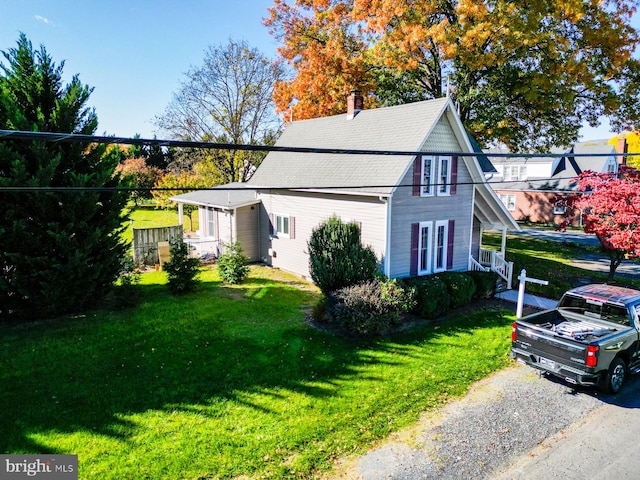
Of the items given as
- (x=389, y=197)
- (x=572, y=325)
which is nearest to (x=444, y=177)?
(x=389, y=197)

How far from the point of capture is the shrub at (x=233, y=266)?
17438mm

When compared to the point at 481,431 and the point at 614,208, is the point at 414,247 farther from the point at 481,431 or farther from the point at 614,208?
the point at 481,431

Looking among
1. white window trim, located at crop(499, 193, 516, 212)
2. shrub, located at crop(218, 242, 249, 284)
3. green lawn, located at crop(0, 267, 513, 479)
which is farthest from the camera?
white window trim, located at crop(499, 193, 516, 212)

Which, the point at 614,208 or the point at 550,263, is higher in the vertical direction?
the point at 614,208

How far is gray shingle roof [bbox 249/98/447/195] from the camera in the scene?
15391mm

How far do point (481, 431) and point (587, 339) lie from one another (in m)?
3.71

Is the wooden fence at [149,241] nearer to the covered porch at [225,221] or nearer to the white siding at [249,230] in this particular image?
the covered porch at [225,221]

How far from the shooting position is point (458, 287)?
49.3ft

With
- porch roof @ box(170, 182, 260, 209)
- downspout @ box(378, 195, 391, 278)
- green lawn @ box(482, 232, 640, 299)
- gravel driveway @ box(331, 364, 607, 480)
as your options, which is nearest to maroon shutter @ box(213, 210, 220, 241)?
porch roof @ box(170, 182, 260, 209)

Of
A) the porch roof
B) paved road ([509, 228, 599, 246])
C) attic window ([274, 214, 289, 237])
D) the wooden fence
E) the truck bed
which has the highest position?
the porch roof

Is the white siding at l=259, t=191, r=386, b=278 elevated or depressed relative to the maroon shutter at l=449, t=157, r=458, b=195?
depressed

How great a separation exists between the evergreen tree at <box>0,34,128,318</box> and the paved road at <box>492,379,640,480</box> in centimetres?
1185

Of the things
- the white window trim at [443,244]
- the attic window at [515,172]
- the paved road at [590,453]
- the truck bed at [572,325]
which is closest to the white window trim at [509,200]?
the attic window at [515,172]

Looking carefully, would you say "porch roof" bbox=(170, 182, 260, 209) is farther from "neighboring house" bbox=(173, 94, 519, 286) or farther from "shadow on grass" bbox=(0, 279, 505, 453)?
"shadow on grass" bbox=(0, 279, 505, 453)
